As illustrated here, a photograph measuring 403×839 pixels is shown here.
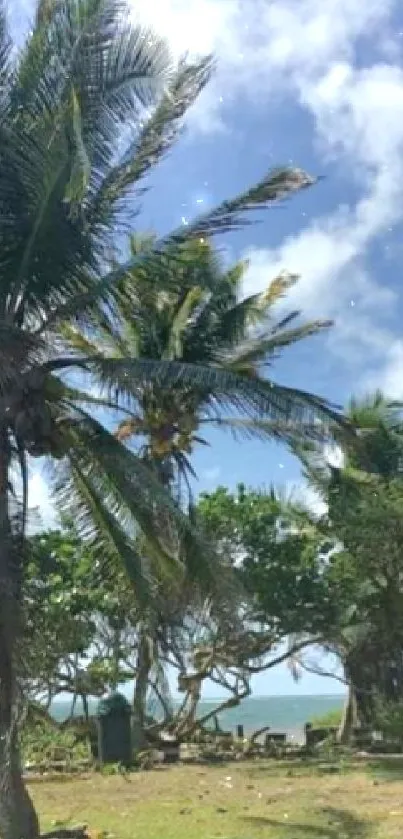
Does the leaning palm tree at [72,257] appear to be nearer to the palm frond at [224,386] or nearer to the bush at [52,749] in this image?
the palm frond at [224,386]

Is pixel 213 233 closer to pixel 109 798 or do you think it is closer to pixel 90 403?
pixel 90 403

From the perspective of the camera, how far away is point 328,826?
36.4 feet

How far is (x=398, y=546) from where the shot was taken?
21297 millimetres

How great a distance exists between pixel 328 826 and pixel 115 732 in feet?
26.7

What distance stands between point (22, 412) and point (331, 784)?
7258 mm

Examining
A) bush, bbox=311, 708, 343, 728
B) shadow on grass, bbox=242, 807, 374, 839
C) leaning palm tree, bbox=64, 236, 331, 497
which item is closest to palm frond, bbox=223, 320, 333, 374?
leaning palm tree, bbox=64, 236, 331, 497

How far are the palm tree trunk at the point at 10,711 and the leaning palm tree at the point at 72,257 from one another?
1 centimetres

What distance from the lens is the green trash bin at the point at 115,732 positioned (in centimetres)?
1858

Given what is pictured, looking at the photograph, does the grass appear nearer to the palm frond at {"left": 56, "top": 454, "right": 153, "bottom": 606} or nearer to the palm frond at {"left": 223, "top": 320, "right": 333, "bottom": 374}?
the palm frond at {"left": 56, "top": 454, "right": 153, "bottom": 606}

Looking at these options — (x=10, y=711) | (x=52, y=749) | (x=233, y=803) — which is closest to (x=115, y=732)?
(x=52, y=749)

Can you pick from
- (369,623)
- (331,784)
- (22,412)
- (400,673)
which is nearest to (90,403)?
(22,412)

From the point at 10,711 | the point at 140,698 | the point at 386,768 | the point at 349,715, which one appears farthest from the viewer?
the point at 349,715

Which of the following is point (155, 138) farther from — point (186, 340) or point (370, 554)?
point (370, 554)

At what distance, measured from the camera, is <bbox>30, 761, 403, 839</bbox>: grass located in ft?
36.2
